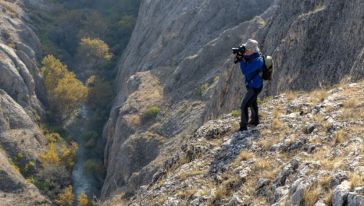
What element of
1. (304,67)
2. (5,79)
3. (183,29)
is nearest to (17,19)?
(5,79)

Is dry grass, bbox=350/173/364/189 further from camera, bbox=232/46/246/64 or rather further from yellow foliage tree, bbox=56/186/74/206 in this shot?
yellow foliage tree, bbox=56/186/74/206

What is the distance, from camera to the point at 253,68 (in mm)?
18359

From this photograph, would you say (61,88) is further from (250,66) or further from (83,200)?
(250,66)

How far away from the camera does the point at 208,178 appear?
17266 millimetres

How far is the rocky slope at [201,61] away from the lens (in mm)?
27500

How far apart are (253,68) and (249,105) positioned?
1426 mm

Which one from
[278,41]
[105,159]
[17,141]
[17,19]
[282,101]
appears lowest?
[105,159]

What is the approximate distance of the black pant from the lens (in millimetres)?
18594

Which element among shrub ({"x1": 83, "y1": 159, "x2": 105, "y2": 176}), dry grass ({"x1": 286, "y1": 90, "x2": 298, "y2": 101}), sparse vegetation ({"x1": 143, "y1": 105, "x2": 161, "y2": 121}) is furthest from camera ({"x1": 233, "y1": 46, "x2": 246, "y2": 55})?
shrub ({"x1": 83, "y1": 159, "x2": 105, "y2": 176})

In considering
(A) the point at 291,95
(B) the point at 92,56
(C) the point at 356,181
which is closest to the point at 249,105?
(A) the point at 291,95

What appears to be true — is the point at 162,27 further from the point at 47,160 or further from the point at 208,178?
the point at 208,178

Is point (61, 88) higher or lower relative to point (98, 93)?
higher

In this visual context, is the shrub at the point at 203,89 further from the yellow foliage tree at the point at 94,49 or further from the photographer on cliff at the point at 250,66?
the photographer on cliff at the point at 250,66

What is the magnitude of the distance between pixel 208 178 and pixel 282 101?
6.34 m
